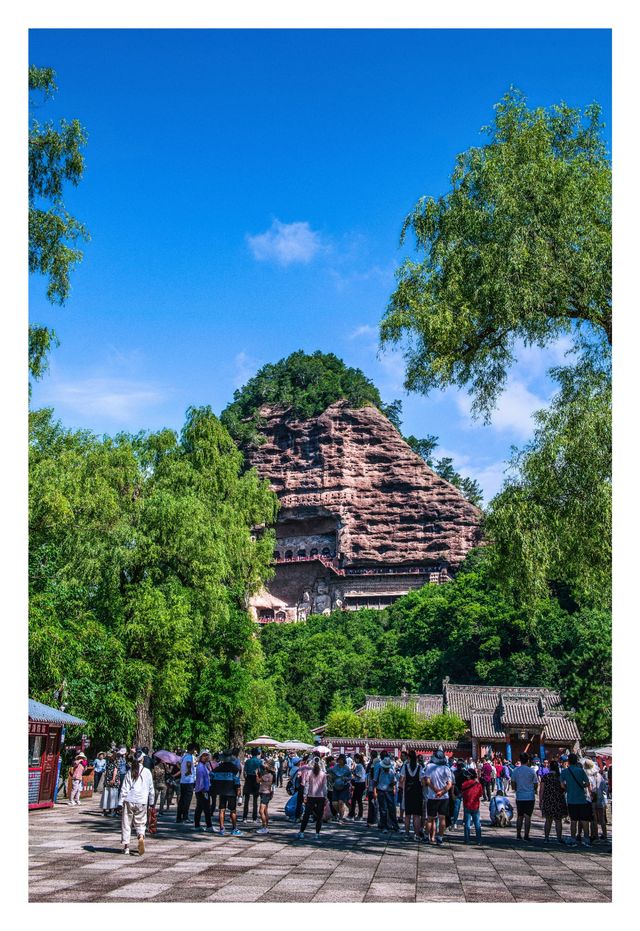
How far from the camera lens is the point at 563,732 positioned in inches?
1380

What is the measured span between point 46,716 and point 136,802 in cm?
633

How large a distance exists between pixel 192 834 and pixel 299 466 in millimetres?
59325

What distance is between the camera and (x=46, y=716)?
14.8m

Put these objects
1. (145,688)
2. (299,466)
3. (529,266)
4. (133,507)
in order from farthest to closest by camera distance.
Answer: (299,466) → (133,507) → (145,688) → (529,266)

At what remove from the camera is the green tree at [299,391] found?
234ft

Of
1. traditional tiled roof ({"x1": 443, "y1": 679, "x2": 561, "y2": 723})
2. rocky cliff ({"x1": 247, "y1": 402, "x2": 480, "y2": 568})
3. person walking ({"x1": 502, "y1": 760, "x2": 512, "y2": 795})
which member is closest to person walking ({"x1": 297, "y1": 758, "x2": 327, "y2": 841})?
person walking ({"x1": 502, "y1": 760, "x2": 512, "y2": 795})

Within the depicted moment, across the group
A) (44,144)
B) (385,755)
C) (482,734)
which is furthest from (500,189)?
(482,734)

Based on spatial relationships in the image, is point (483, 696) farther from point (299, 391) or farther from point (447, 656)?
point (299, 391)

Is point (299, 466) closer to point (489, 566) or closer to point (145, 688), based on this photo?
point (145, 688)

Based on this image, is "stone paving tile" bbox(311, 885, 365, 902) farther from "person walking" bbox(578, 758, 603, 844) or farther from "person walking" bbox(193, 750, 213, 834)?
"person walking" bbox(578, 758, 603, 844)

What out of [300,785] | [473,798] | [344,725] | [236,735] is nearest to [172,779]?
[300,785]

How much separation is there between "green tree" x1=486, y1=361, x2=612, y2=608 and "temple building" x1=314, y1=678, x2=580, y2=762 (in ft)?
80.0

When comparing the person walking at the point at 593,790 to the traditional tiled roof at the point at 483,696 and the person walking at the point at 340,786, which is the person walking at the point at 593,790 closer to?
the person walking at the point at 340,786

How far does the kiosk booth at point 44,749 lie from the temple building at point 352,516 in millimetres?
49981
